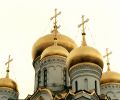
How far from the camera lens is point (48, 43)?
74.9 ft

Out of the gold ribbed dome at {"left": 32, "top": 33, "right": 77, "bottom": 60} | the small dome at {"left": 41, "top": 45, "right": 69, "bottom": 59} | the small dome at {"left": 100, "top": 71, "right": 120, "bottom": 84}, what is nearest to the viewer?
the small dome at {"left": 41, "top": 45, "right": 69, "bottom": 59}

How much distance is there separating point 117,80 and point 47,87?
4410 millimetres

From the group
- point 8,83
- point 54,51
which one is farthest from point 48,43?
point 8,83

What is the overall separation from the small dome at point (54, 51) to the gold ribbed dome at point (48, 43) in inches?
57.8

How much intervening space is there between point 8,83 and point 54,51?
3435 millimetres

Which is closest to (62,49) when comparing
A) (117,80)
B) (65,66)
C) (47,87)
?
(65,66)

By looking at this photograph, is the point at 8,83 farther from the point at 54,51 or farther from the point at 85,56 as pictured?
the point at 85,56

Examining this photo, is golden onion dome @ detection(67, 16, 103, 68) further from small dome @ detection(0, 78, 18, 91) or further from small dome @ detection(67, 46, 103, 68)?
small dome @ detection(0, 78, 18, 91)

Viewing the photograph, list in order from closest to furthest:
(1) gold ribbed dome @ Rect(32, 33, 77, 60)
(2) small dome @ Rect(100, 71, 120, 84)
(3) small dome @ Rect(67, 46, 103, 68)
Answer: (3) small dome @ Rect(67, 46, 103, 68), (2) small dome @ Rect(100, 71, 120, 84), (1) gold ribbed dome @ Rect(32, 33, 77, 60)

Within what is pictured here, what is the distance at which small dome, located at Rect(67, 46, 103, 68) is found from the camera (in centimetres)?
1917

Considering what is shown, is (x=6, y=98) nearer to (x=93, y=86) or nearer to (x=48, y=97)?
(x=48, y=97)

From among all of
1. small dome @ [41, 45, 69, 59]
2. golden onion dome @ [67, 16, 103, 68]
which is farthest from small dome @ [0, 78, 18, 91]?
golden onion dome @ [67, 16, 103, 68]

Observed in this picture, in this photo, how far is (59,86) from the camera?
67.5 ft

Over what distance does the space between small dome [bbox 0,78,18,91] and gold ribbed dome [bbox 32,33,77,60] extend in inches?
76.3
